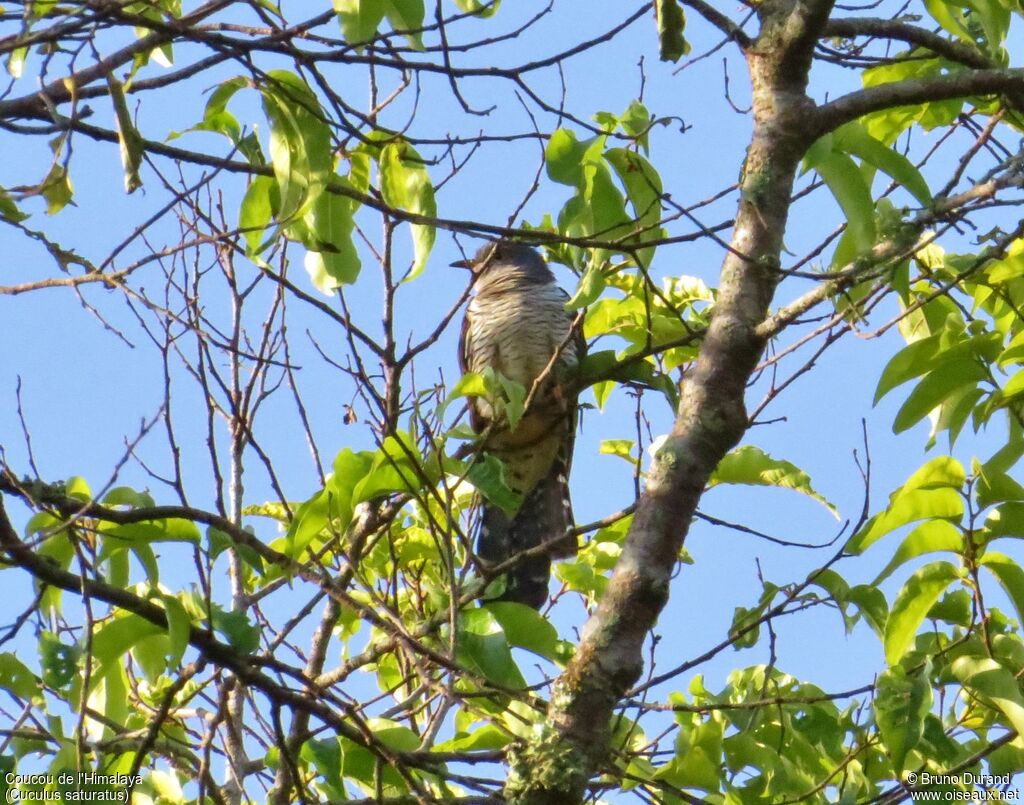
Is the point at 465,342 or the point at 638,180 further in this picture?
the point at 465,342

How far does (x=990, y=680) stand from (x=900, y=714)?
21 cm

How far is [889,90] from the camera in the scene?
7.49ft

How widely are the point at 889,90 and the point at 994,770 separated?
1425mm

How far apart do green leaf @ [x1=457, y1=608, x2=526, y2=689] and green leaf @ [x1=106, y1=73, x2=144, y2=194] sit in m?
0.91

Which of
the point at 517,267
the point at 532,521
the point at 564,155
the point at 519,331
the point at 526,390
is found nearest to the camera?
the point at 564,155

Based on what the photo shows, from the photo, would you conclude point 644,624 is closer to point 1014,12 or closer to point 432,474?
point 432,474

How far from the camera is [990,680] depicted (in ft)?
7.45

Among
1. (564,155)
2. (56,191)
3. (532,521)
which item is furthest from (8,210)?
(532,521)

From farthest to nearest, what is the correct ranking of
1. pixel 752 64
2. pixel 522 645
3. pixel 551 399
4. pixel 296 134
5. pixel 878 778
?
pixel 551 399 → pixel 878 778 → pixel 752 64 → pixel 522 645 → pixel 296 134

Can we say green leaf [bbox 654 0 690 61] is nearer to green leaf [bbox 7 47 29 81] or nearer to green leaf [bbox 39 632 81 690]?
green leaf [bbox 7 47 29 81]

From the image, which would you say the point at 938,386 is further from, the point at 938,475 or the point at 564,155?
the point at 564,155

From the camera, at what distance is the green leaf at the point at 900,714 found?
2172 mm

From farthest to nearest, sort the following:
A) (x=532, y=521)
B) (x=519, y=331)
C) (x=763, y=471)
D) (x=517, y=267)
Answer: (x=517, y=267) → (x=519, y=331) → (x=532, y=521) → (x=763, y=471)

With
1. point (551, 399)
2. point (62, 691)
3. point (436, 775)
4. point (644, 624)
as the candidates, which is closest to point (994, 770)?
point (644, 624)
